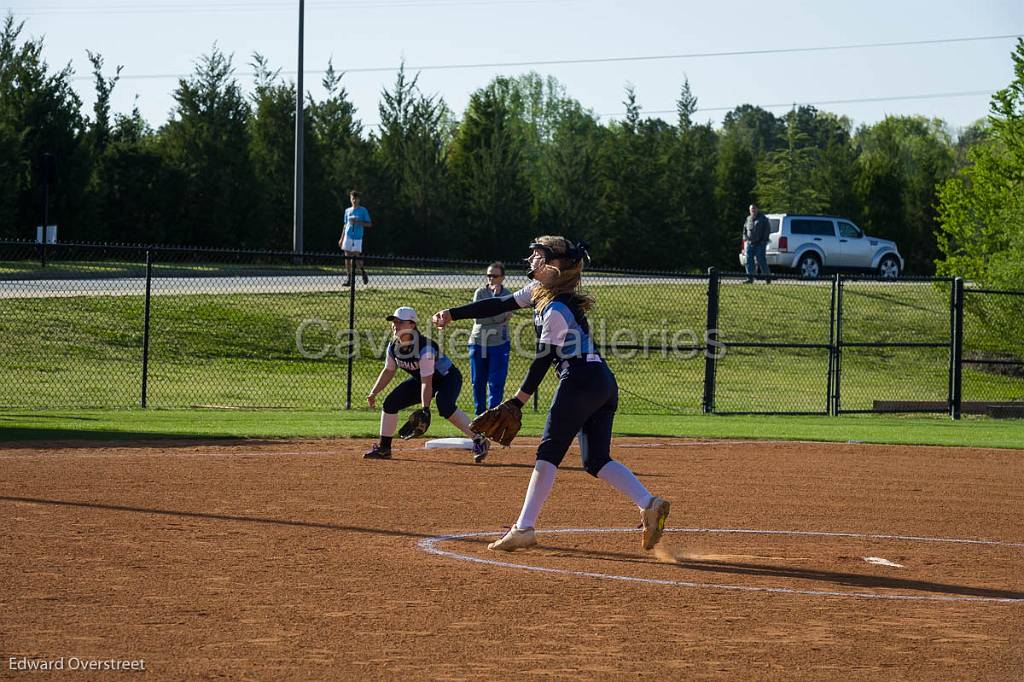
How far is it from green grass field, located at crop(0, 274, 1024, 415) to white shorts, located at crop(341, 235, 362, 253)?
1.07 meters

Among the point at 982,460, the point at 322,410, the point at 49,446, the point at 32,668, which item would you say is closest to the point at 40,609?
the point at 32,668

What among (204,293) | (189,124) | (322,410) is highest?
(189,124)

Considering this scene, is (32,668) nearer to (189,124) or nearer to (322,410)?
(322,410)

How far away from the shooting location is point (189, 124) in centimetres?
3916

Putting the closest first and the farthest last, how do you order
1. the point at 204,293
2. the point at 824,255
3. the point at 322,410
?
the point at 322,410, the point at 204,293, the point at 824,255

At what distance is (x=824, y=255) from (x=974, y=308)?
12.2 metres

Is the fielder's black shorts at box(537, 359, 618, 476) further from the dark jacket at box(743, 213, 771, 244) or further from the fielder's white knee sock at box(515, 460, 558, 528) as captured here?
the dark jacket at box(743, 213, 771, 244)

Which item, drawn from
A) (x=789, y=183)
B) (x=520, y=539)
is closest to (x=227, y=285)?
(x=520, y=539)

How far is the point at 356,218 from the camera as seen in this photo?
82.5 feet

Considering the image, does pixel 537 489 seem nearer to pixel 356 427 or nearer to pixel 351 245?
pixel 356 427

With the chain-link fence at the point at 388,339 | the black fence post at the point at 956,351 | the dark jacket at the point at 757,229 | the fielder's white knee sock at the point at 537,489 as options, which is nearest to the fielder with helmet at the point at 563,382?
the fielder's white knee sock at the point at 537,489

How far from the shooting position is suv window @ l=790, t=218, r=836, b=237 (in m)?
37.9

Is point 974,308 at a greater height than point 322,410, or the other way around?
point 974,308

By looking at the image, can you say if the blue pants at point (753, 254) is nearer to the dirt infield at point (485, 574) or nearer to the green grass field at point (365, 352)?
the green grass field at point (365, 352)
